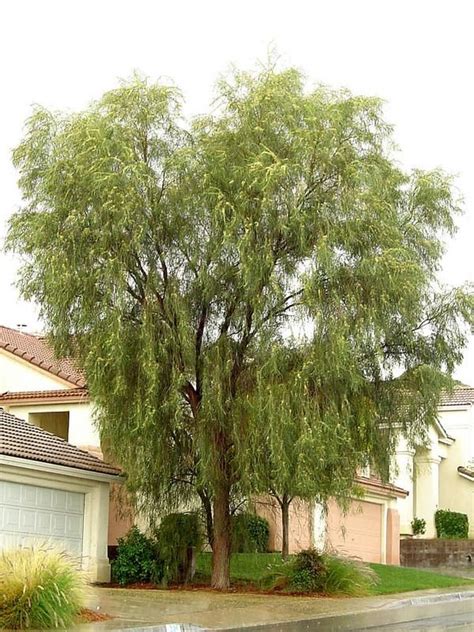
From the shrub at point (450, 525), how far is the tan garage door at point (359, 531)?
21.6 feet

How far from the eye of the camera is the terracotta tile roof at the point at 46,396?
1131 inches

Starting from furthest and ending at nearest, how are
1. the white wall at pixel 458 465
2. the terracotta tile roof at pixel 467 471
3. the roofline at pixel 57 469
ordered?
the white wall at pixel 458 465 → the terracotta tile roof at pixel 467 471 → the roofline at pixel 57 469

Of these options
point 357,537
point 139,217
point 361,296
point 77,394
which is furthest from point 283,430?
point 357,537

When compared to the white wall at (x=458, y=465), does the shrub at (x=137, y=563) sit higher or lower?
lower

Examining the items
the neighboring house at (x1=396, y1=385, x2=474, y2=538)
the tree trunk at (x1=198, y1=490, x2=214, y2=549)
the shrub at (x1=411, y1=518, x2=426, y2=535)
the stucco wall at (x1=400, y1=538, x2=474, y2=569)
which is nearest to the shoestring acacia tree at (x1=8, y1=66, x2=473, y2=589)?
the tree trunk at (x1=198, y1=490, x2=214, y2=549)

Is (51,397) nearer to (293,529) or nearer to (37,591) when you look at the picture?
(293,529)

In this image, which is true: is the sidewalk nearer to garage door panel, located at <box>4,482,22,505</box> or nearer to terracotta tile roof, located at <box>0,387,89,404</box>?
garage door panel, located at <box>4,482,22,505</box>

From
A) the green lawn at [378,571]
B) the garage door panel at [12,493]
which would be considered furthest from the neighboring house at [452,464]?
the garage door panel at [12,493]

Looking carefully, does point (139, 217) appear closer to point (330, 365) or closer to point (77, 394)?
point (330, 365)

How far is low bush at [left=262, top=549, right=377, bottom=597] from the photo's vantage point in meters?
22.8

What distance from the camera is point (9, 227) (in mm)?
23000

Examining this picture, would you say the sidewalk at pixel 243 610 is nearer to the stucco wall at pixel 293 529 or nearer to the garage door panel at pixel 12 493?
the garage door panel at pixel 12 493

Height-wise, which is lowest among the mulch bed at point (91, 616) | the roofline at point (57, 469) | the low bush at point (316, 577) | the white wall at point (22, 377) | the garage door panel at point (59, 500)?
the mulch bed at point (91, 616)

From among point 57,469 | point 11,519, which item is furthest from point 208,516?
point 11,519
